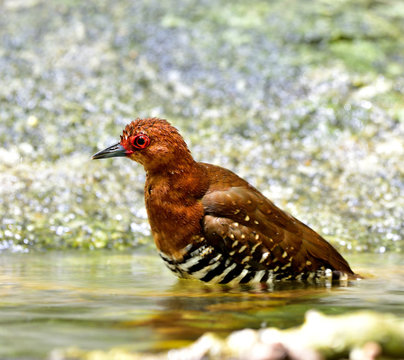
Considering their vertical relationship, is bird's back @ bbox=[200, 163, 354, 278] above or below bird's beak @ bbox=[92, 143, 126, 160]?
below

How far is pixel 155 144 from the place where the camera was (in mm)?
4012

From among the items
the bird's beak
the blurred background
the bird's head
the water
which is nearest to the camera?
the water

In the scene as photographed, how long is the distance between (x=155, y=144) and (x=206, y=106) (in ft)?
9.35

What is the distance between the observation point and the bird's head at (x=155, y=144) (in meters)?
3.99

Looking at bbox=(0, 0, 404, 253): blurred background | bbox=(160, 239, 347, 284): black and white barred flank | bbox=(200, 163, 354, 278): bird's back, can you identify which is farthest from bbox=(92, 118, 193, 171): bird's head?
bbox=(0, 0, 404, 253): blurred background

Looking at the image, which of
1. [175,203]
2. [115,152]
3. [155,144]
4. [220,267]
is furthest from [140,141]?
[220,267]

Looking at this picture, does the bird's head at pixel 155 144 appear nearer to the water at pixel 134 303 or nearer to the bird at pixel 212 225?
the bird at pixel 212 225

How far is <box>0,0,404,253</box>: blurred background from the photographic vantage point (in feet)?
18.2

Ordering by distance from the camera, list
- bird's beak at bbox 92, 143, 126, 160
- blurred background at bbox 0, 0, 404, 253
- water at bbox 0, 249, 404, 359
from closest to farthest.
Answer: water at bbox 0, 249, 404, 359 < bird's beak at bbox 92, 143, 126, 160 < blurred background at bbox 0, 0, 404, 253

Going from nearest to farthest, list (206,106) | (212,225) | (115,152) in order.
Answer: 1. (212,225)
2. (115,152)
3. (206,106)

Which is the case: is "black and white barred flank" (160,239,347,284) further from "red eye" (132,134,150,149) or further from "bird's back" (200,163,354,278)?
"red eye" (132,134,150,149)

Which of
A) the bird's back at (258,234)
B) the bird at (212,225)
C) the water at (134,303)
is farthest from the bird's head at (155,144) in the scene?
the water at (134,303)

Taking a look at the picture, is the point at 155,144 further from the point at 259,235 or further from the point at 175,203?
the point at 259,235

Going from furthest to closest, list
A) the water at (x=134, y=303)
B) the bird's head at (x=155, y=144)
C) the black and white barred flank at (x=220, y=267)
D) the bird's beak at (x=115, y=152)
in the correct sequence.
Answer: the bird's beak at (x=115, y=152), the bird's head at (x=155, y=144), the black and white barred flank at (x=220, y=267), the water at (x=134, y=303)
